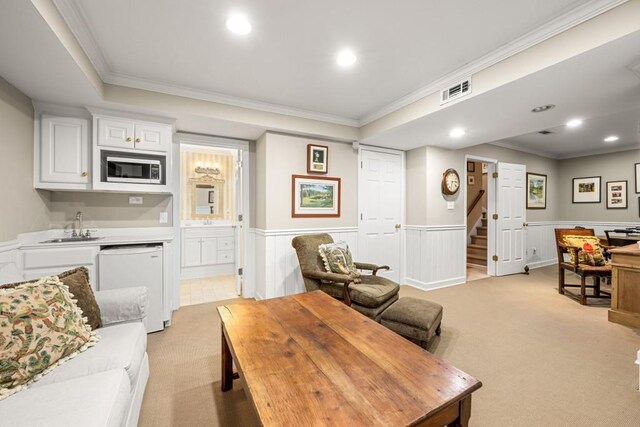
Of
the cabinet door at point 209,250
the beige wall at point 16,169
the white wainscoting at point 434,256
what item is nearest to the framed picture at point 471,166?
the white wainscoting at point 434,256

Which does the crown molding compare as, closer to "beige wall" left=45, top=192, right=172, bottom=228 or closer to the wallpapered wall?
"beige wall" left=45, top=192, right=172, bottom=228

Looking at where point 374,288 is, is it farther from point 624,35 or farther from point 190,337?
point 624,35

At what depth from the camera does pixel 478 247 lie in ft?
20.7

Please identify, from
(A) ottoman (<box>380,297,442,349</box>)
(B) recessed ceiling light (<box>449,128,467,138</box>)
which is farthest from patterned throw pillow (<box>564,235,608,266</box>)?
(A) ottoman (<box>380,297,442,349</box>)

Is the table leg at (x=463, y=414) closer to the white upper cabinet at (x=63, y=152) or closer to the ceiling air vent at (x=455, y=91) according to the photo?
the ceiling air vent at (x=455, y=91)

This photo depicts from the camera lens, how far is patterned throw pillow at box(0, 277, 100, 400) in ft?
3.76

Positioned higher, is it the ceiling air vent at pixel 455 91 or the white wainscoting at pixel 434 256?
the ceiling air vent at pixel 455 91

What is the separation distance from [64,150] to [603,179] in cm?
923

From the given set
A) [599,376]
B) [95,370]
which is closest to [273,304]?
[95,370]

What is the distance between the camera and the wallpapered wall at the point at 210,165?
524 cm

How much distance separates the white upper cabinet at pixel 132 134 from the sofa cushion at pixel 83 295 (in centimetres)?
164

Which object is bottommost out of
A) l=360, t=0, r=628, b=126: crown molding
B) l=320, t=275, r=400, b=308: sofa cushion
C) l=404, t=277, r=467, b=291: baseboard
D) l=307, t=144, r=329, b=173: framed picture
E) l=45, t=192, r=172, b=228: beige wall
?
l=404, t=277, r=467, b=291: baseboard

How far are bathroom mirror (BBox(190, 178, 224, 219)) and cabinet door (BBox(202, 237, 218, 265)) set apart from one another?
0.62 m

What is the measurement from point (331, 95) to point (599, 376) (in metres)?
3.40
